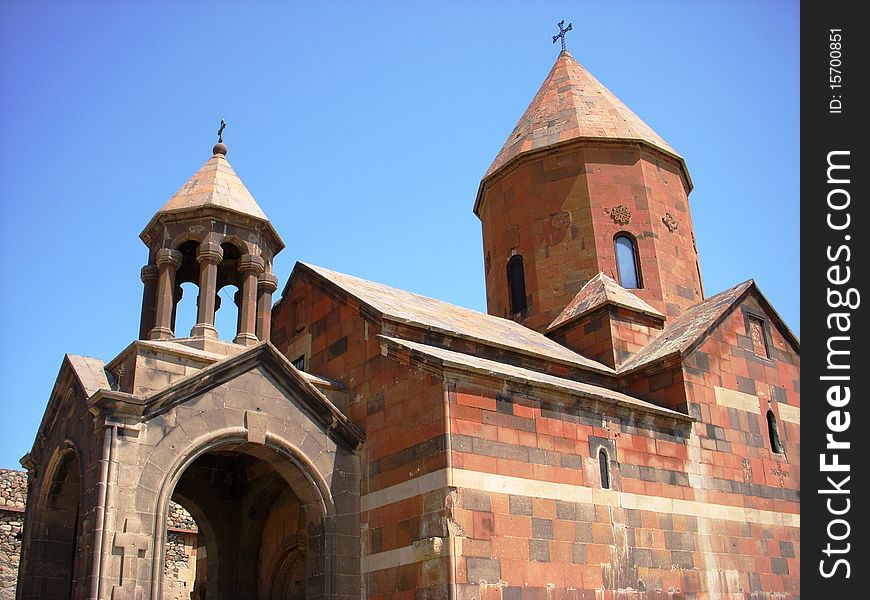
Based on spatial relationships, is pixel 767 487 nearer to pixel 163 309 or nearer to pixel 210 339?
pixel 210 339

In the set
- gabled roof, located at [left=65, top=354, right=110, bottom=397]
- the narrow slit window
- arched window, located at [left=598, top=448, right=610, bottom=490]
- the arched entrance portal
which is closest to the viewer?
gabled roof, located at [left=65, top=354, right=110, bottom=397]

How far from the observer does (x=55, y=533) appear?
9.24m

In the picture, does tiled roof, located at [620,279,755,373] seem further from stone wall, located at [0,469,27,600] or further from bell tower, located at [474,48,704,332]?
stone wall, located at [0,469,27,600]

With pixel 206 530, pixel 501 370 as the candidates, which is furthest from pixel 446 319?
pixel 206 530

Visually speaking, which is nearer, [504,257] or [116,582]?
[116,582]

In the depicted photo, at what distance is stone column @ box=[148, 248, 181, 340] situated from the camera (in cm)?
996

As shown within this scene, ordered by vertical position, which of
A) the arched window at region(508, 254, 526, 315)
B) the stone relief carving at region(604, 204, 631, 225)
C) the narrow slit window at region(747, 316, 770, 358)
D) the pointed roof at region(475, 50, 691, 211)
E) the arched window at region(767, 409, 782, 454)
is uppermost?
the pointed roof at region(475, 50, 691, 211)

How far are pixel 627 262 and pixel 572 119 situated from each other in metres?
3.26

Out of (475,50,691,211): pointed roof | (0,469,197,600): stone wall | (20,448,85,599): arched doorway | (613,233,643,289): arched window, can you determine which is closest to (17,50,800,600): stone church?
(20,448,85,599): arched doorway

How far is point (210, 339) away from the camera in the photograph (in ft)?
32.7

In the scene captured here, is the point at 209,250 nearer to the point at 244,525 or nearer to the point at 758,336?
the point at 244,525

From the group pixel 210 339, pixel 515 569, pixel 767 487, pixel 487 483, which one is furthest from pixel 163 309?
pixel 767 487
